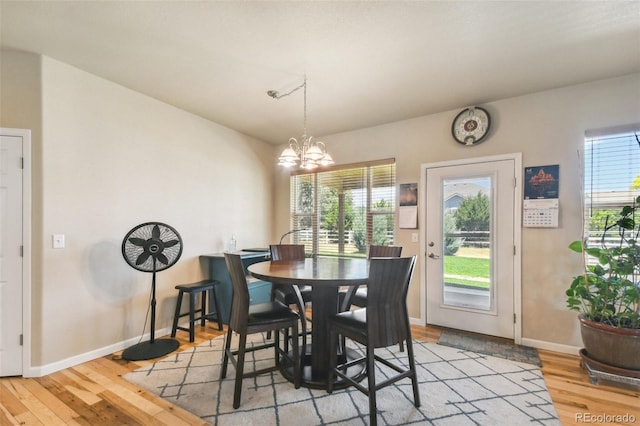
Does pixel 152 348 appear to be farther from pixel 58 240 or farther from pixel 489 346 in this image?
pixel 489 346

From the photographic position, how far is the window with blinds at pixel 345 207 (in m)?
3.94

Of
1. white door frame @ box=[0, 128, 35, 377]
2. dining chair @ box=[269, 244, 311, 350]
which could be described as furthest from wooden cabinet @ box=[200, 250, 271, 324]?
white door frame @ box=[0, 128, 35, 377]

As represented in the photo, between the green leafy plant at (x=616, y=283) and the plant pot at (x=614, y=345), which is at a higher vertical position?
the green leafy plant at (x=616, y=283)

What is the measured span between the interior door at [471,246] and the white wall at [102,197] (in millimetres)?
2772

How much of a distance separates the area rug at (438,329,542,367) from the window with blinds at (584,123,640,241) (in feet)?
3.91

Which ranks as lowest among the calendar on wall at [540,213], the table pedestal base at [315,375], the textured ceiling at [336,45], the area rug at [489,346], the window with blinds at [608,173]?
the area rug at [489,346]

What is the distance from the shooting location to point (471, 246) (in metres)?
3.31

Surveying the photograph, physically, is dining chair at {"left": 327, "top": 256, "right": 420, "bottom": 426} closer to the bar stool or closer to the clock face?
the bar stool

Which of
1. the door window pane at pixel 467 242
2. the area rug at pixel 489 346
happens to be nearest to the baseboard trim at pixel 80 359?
the area rug at pixel 489 346

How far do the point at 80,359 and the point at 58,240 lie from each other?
1.04 metres

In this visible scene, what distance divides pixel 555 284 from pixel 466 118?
1.90 metres

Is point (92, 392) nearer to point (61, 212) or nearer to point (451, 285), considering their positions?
point (61, 212)

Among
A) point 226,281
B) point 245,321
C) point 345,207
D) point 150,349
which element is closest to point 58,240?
point 150,349

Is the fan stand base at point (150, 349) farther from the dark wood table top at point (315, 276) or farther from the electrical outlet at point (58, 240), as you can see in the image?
the dark wood table top at point (315, 276)
